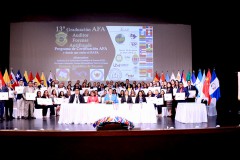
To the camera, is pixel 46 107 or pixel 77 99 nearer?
pixel 77 99

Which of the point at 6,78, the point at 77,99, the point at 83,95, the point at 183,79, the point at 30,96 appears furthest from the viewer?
the point at 183,79

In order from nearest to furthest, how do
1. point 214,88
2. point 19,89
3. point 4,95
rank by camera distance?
point 4,95
point 19,89
point 214,88

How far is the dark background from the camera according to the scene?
468 inches

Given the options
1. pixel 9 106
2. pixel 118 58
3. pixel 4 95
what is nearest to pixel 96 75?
pixel 118 58

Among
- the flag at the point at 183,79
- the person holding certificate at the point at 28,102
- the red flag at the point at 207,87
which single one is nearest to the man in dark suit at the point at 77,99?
the person holding certificate at the point at 28,102

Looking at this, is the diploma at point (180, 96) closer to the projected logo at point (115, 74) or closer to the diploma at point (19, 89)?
the projected logo at point (115, 74)

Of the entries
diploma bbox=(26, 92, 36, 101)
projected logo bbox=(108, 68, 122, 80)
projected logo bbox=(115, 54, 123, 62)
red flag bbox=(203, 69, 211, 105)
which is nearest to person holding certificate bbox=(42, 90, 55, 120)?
diploma bbox=(26, 92, 36, 101)

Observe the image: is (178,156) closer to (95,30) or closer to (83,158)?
(83,158)

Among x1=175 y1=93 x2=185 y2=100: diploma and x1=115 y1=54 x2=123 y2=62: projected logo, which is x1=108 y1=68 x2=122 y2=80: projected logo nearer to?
x1=115 y1=54 x2=123 y2=62: projected logo
